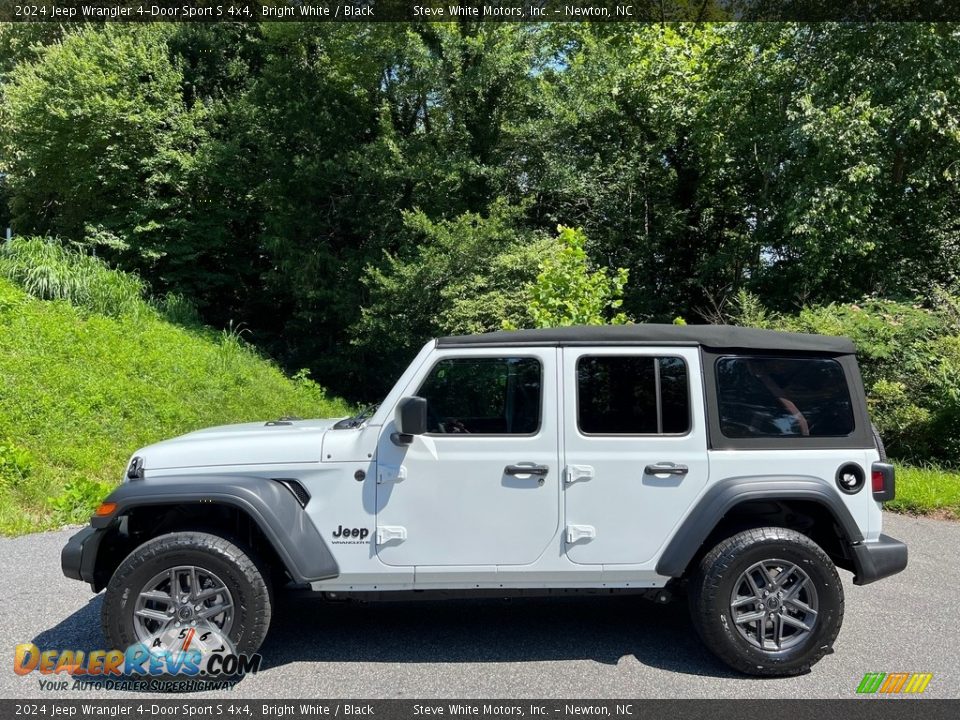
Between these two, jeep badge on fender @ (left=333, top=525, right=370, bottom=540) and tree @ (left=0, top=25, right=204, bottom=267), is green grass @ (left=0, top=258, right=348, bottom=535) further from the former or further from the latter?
jeep badge on fender @ (left=333, top=525, right=370, bottom=540)

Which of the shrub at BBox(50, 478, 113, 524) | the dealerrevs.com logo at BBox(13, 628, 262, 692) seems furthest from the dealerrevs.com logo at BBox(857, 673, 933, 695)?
the shrub at BBox(50, 478, 113, 524)

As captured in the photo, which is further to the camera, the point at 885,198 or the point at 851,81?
the point at 885,198

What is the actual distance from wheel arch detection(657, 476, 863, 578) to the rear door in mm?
82

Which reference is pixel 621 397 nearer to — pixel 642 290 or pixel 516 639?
pixel 516 639

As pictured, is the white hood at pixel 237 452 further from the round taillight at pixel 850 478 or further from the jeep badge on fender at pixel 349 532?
the round taillight at pixel 850 478

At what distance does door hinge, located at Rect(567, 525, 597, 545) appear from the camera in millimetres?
4059

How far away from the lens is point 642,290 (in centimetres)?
1823

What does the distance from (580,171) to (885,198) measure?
21.1ft

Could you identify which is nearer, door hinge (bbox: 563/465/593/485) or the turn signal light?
the turn signal light

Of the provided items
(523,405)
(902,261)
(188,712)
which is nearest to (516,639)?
(523,405)

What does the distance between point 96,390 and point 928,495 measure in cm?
1075

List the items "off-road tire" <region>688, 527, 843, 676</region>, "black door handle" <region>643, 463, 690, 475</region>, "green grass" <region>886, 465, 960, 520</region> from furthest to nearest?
"green grass" <region>886, 465, 960, 520</region>, "black door handle" <region>643, 463, 690, 475</region>, "off-road tire" <region>688, 527, 843, 676</region>

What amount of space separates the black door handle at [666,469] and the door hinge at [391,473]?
1.35m

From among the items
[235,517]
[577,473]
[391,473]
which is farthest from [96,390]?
[577,473]
